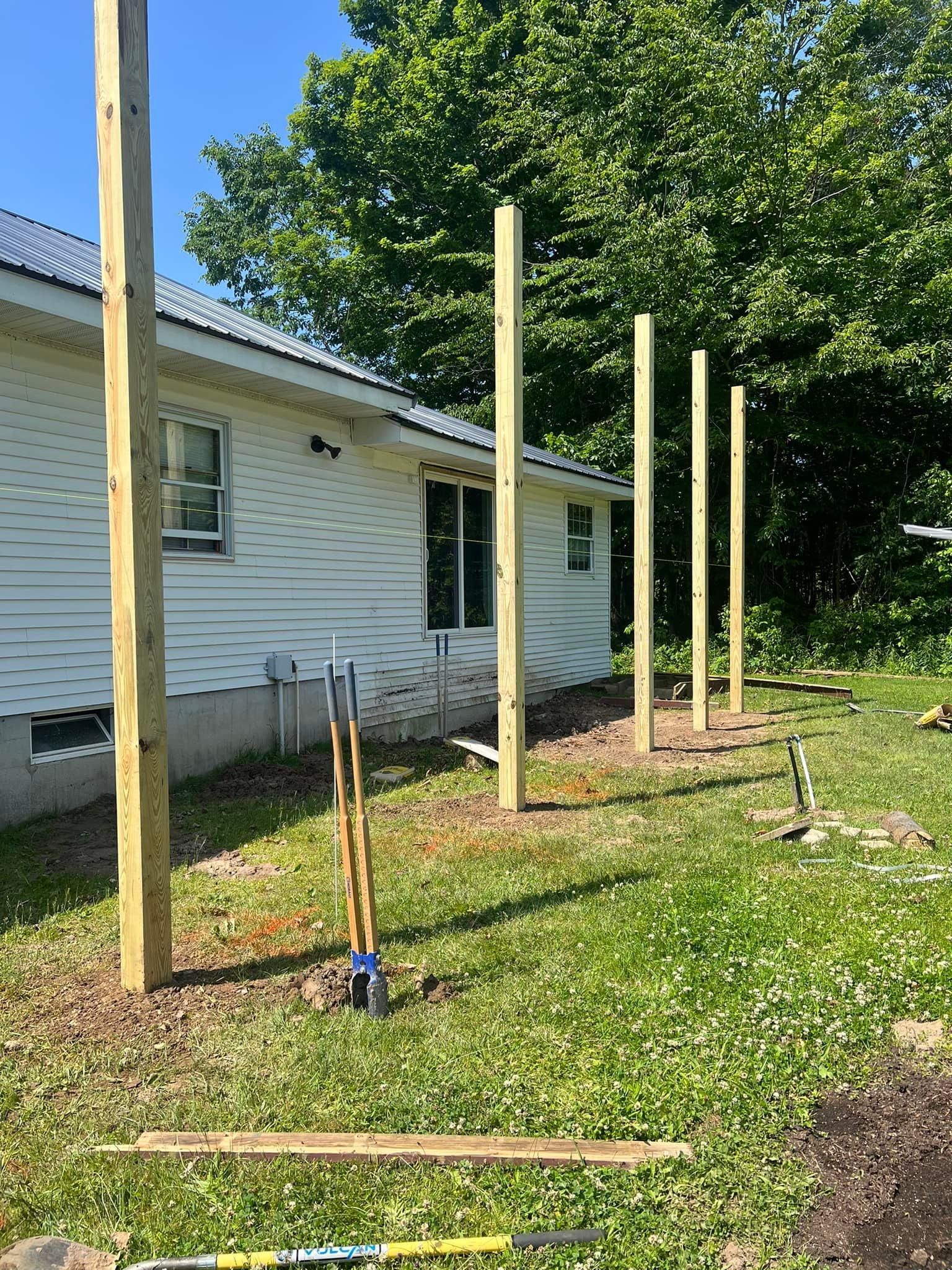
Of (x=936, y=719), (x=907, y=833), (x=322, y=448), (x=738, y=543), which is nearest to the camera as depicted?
(x=907, y=833)

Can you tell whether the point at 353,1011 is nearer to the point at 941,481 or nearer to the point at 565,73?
the point at 941,481

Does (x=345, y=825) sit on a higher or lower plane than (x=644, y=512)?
lower

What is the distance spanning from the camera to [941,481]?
56.1 feet

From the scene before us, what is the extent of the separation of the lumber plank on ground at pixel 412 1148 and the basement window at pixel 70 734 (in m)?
4.20

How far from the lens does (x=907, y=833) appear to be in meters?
5.32

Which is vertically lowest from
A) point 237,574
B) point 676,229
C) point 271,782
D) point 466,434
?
point 271,782

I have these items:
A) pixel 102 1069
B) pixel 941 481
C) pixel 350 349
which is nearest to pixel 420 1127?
pixel 102 1069

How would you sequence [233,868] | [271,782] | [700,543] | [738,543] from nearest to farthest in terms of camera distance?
[233,868], [271,782], [700,543], [738,543]

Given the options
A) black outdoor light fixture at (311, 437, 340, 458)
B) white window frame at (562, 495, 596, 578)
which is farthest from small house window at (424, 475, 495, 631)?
white window frame at (562, 495, 596, 578)

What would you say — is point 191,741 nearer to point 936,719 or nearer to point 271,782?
point 271,782

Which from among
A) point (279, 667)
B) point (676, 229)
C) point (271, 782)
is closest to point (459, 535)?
point (279, 667)

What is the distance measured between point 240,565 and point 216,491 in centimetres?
67

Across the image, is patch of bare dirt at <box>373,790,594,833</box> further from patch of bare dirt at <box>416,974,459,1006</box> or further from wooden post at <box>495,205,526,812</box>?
patch of bare dirt at <box>416,974,459,1006</box>

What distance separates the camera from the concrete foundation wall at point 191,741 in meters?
5.84
